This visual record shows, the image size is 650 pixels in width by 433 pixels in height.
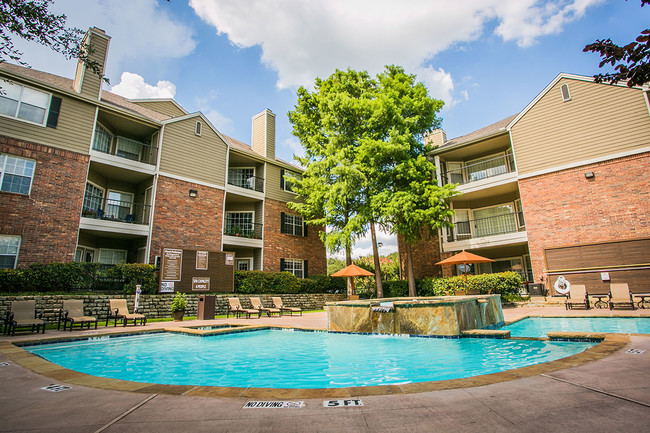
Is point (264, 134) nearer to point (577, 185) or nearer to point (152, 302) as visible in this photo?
point (152, 302)

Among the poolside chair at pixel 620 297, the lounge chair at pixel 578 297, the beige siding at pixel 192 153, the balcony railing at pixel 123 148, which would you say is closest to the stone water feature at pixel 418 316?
the lounge chair at pixel 578 297

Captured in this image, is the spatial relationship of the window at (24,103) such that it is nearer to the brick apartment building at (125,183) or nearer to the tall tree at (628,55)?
the brick apartment building at (125,183)

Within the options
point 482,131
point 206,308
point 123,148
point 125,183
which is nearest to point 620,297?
point 482,131

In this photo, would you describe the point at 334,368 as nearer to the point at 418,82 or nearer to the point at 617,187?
the point at 617,187

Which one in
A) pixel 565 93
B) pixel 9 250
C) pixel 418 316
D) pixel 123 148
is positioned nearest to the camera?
pixel 418 316

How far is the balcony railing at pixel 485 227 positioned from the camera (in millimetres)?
20703

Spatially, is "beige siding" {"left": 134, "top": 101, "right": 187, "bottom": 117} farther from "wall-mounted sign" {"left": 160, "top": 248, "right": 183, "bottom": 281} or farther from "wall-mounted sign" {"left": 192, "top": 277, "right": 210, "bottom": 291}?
"wall-mounted sign" {"left": 192, "top": 277, "right": 210, "bottom": 291}

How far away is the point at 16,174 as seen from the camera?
13.5 meters

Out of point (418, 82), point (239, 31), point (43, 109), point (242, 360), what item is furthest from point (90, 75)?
point (418, 82)

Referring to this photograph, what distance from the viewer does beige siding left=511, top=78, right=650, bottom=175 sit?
15.8 metres

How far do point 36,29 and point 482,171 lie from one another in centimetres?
2263

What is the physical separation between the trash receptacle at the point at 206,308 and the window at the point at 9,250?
7.32m

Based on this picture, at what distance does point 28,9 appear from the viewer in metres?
6.32

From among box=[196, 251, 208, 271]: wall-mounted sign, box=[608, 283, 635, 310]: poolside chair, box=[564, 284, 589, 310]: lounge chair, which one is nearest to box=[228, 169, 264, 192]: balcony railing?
box=[196, 251, 208, 271]: wall-mounted sign
